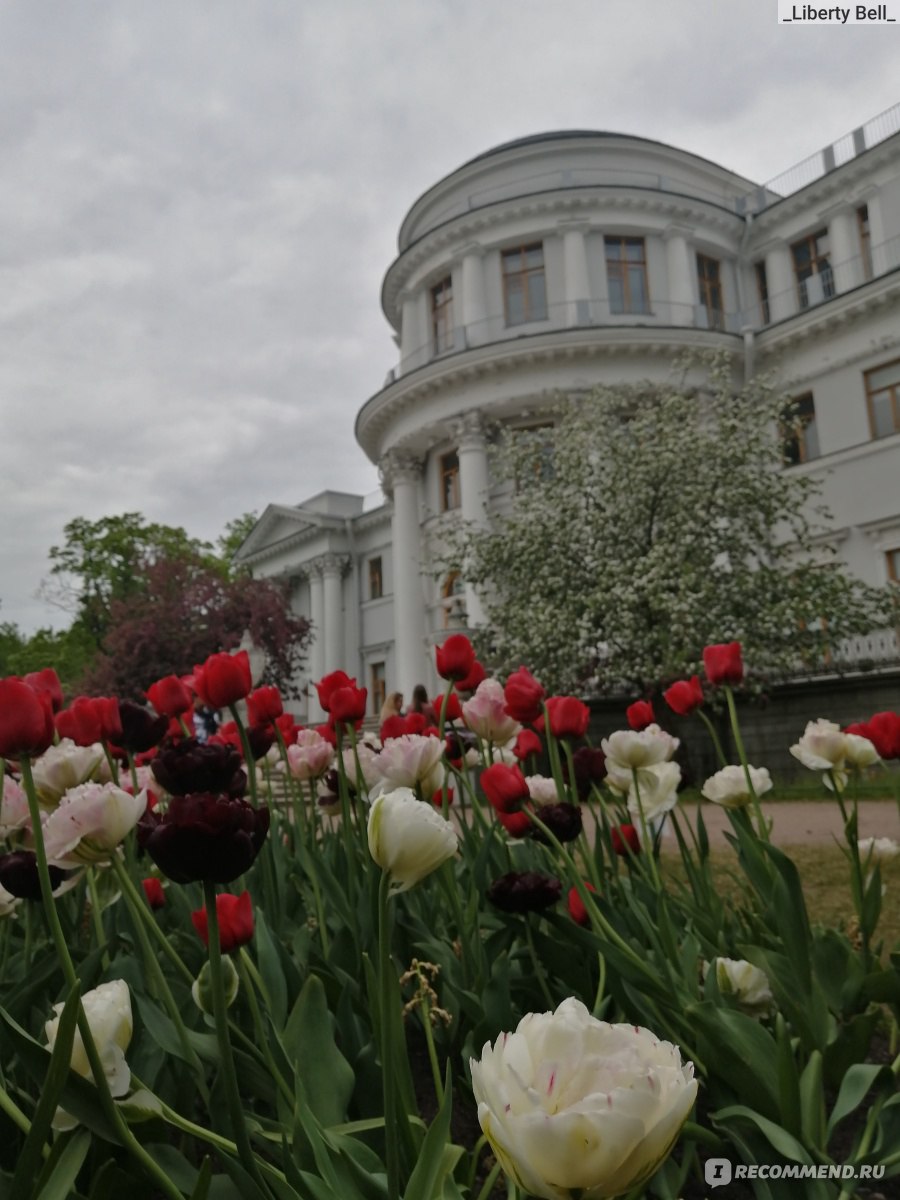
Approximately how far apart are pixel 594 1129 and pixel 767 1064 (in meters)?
1.03

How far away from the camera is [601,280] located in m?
22.4

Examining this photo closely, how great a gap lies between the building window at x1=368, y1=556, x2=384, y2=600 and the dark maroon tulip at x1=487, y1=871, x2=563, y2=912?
29858 mm

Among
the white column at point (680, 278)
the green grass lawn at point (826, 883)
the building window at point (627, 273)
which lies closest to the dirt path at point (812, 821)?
the green grass lawn at point (826, 883)

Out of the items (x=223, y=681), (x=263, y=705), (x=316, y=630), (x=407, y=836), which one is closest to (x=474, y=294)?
(x=316, y=630)

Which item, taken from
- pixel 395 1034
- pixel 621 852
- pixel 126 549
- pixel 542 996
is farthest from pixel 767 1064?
pixel 126 549

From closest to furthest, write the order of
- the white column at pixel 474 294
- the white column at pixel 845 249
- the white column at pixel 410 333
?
the white column at pixel 845 249
the white column at pixel 474 294
the white column at pixel 410 333

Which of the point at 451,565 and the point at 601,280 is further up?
the point at 601,280

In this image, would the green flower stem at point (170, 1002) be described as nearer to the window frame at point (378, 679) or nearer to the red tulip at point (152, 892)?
the red tulip at point (152, 892)

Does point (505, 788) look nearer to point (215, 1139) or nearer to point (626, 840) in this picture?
point (626, 840)

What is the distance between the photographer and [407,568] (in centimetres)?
2409

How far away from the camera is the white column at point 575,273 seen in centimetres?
2192

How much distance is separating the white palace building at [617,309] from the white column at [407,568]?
0.05 meters

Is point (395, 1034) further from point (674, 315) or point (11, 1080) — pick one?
point (674, 315)

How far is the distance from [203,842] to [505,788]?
2.88ft
